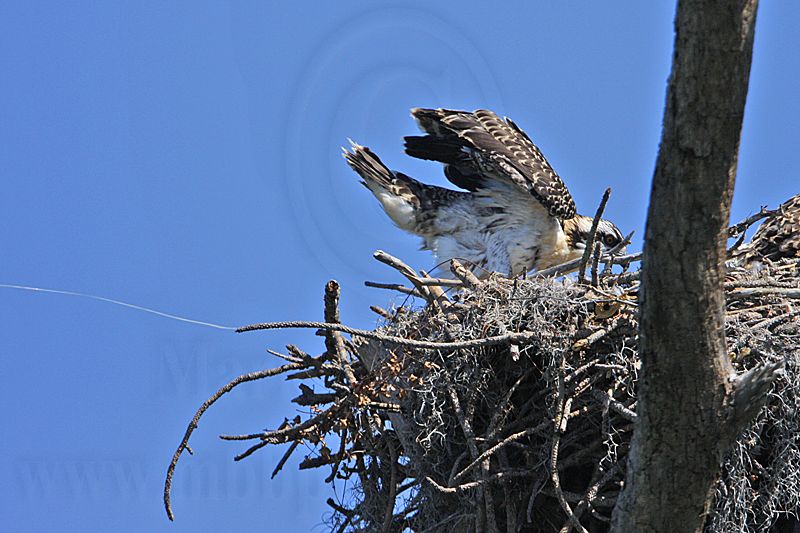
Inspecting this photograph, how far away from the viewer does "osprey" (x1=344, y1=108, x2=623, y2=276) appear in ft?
23.3

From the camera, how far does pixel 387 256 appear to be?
513 cm

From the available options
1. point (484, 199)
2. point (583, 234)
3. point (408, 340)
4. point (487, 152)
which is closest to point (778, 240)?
point (583, 234)

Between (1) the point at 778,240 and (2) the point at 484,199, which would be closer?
(1) the point at 778,240

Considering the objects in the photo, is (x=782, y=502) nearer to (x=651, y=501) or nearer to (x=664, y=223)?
(x=651, y=501)

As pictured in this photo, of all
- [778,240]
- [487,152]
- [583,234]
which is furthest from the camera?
[583,234]

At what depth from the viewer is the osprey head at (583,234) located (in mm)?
7352

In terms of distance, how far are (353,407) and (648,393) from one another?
77.6 inches

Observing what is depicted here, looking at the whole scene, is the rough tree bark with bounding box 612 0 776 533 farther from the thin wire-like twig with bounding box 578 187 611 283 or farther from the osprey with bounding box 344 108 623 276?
the osprey with bounding box 344 108 623 276

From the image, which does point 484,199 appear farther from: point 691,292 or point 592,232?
point 691,292

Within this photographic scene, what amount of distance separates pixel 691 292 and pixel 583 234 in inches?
172

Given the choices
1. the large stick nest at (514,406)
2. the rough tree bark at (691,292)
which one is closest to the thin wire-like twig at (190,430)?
the large stick nest at (514,406)

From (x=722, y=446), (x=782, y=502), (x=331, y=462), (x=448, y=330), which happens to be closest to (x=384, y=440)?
(x=331, y=462)

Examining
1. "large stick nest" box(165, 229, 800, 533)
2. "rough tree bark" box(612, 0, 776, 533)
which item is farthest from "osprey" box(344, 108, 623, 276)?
"rough tree bark" box(612, 0, 776, 533)

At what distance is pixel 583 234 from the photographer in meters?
7.43
